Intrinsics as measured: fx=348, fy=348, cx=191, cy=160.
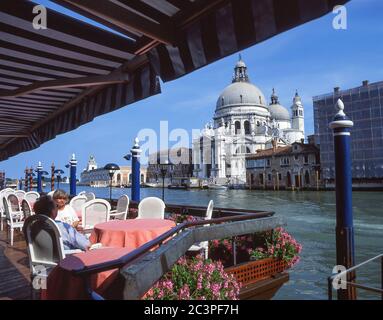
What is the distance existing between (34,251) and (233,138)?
95.2 meters

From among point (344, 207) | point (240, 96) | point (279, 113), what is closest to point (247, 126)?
point (240, 96)

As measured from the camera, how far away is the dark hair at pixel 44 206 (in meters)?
3.03

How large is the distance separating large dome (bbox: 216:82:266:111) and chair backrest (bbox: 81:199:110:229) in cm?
9889

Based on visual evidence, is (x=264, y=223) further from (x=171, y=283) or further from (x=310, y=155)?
(x=310, y=155)

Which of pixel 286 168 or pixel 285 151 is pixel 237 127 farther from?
pixel 286 168

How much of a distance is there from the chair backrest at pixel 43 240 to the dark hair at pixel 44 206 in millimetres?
134

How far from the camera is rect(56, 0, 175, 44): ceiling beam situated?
2.23 metres

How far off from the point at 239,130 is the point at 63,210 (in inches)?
3890

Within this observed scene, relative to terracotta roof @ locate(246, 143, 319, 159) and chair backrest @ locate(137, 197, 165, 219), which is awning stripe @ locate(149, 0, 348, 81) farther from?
terracotta roof @ locate(246, 143, 319, 159)

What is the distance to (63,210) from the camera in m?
4.86

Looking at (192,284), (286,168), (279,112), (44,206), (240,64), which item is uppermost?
(240,64)

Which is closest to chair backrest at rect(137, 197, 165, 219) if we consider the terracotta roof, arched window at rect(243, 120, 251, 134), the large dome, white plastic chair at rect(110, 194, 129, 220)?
white plastic chair at rect(110, 194, 129, 220)

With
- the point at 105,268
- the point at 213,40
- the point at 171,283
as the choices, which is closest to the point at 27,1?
the point at 213,40

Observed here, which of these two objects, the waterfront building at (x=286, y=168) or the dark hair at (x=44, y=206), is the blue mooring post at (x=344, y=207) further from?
the waterfront building at (x=286, y=168)
